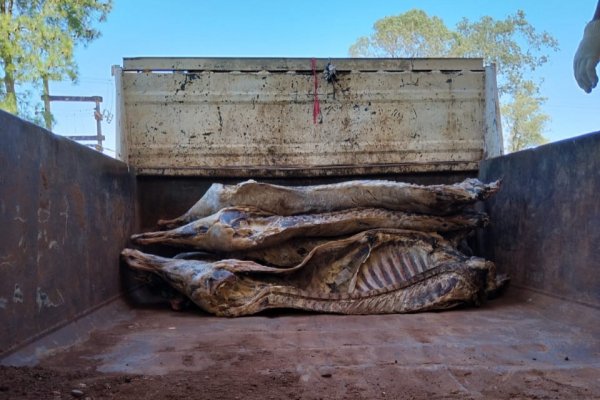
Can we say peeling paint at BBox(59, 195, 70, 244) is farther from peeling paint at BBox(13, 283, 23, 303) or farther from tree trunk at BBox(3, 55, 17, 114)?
tree trunk at BBox(3, 55, 17, 114)

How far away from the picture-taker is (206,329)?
6.84ft

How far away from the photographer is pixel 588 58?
1.88m

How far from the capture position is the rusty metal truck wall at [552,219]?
209cm

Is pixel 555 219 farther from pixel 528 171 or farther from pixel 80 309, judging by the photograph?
pixel 80 309

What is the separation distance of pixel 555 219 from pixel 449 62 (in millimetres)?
1636

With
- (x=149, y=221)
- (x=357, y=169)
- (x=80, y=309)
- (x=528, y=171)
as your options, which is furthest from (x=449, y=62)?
(x=80, y=309)

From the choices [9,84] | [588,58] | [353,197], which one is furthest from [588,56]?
[9,84]

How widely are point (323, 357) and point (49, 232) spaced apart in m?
1.02

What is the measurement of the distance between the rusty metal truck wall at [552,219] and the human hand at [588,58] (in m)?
0.29

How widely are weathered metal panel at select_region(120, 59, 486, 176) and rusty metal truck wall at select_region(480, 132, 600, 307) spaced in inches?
27.7

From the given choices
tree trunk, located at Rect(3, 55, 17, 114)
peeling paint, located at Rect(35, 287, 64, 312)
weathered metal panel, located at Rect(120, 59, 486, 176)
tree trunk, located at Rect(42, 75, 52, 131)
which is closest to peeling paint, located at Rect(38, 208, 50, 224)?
peeling paint, located at Rect(35, 287, 64, 312)

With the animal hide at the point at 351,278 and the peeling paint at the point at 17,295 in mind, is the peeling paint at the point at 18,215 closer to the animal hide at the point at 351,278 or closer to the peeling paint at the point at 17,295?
the peeling paint at the point at 17,295

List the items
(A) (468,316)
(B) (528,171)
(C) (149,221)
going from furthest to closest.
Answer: (C) (149,221) → (B) (528,171) → (A) (468,316)

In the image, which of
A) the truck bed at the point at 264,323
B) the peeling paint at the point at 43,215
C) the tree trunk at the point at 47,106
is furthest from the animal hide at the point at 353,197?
the tree trunk at the point at 47,106
